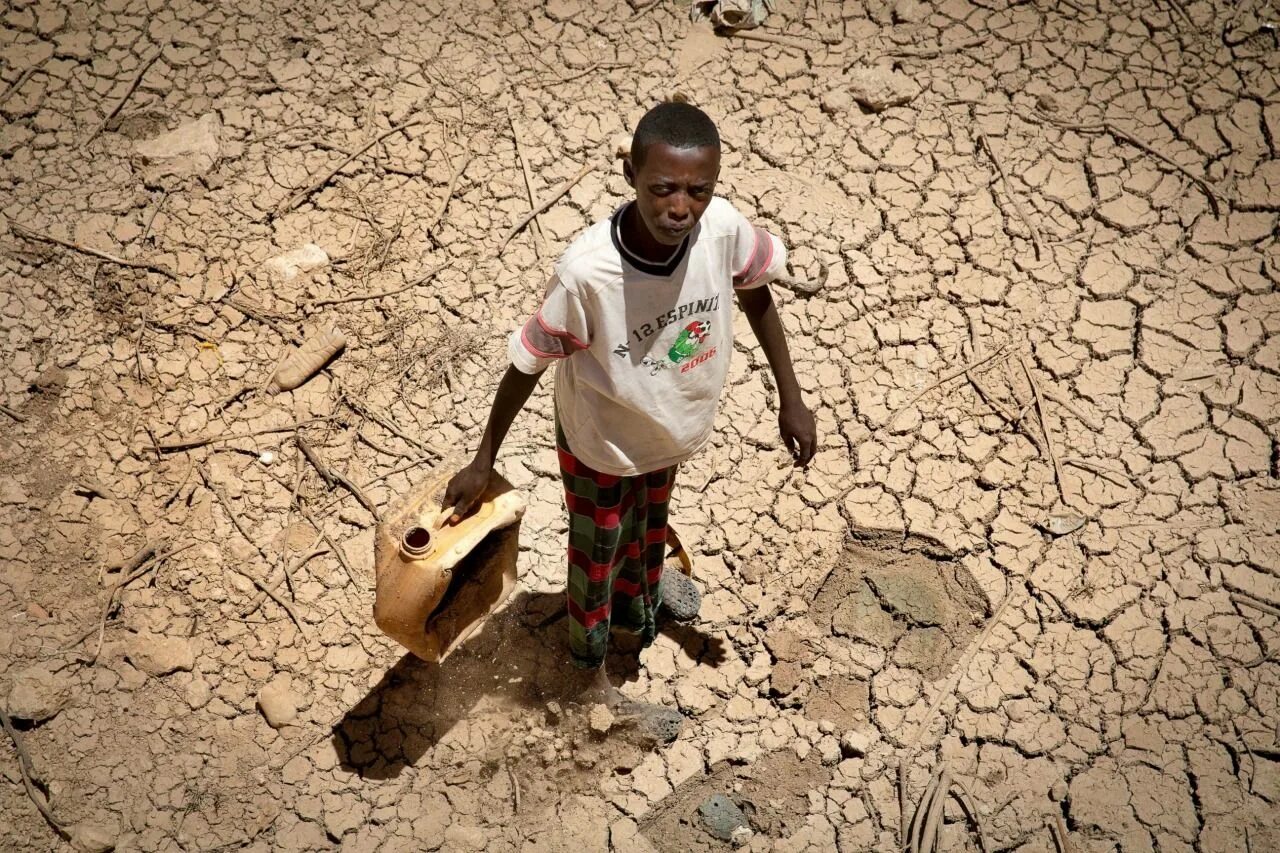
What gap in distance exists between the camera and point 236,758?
111 inches

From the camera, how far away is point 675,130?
1.75m

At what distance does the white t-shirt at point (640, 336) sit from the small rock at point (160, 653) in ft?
5.46

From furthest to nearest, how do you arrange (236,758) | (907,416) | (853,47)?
1. (853,47)
2. (907,416)
3. (236,758)

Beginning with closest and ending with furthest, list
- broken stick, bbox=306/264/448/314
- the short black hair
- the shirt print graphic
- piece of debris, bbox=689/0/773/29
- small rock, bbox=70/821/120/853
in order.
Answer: the short black hair, the shirt print graphic, small rock, bbox=70/821/120/853, broken stick, bbox=306/264/448/314, piece of debris, bbox=689/0/773/29

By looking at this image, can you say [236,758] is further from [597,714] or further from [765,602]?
[765,602]

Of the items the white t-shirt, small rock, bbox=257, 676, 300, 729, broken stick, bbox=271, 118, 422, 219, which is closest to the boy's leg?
the white t-shirt

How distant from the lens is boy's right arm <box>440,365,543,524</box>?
2025 millimetres

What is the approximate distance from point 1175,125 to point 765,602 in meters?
2.60

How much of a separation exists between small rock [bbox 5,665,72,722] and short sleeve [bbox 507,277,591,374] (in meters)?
2.02

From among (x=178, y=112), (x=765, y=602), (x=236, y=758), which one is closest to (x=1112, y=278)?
(x=765, y=602)

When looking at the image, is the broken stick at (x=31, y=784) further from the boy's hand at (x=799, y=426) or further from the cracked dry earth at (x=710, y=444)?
the boy's hand at (x=799, y=426)

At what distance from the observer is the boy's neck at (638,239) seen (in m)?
1.84

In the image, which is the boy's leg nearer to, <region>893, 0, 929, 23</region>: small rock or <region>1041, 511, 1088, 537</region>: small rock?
<region>1041, 511, 1088, 537</region>: small rock

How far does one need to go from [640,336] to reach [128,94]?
323 centimetres
